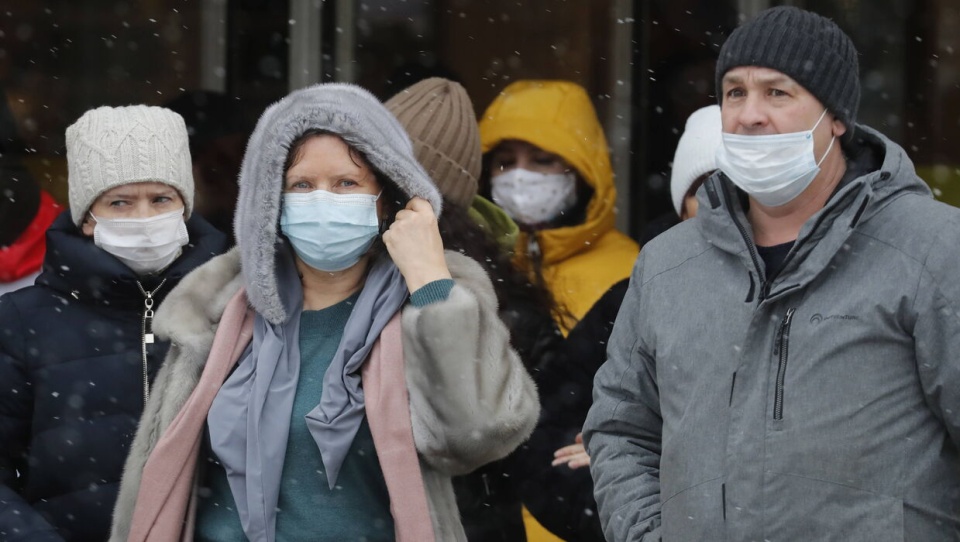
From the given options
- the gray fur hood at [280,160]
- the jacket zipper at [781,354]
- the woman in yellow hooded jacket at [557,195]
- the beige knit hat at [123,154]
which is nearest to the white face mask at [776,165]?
the jacket zipper at [781,354]

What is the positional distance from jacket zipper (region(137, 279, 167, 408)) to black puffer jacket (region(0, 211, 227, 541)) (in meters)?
0.01

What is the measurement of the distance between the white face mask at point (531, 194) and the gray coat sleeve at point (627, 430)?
205cm

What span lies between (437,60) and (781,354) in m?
4.49

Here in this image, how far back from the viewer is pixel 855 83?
10.7 ft

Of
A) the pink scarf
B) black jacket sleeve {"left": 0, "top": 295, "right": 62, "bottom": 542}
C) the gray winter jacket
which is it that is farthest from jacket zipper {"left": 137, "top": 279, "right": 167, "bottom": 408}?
the gray winter jacket

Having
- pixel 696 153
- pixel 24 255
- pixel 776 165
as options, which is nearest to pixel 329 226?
pixel 776 165

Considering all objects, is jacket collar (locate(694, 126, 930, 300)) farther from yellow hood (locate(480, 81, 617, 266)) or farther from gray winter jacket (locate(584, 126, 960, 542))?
yellow hood (locate(480, 81, 617, 266))

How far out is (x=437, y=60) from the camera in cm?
726

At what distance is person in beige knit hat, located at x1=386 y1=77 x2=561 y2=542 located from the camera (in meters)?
4.04

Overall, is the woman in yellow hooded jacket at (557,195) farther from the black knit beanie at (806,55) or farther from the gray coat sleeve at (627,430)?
the black knit beanie at (806,55)

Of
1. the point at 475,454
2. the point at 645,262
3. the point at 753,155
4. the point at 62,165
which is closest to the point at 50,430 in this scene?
the point at 475,454

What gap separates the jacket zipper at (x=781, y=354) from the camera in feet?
9.78

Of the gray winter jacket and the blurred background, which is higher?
the gray winter jacket

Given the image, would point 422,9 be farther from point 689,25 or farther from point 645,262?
point 645,262
